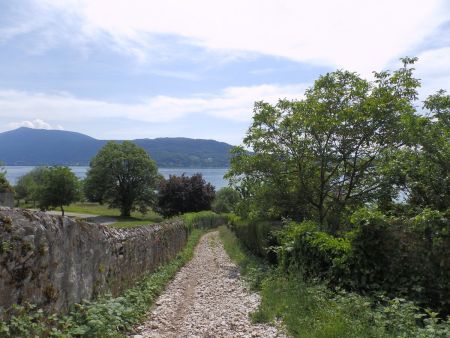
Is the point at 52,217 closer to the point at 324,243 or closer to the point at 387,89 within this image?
the point at 324,243

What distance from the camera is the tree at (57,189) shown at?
5653 cm

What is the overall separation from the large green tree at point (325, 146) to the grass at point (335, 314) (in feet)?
23.7

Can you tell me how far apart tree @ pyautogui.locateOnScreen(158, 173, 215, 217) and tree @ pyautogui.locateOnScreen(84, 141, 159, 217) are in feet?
A: 21.0

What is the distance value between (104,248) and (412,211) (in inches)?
274

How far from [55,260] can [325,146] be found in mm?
14153

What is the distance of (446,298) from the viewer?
8.15m

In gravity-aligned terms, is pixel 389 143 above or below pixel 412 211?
above

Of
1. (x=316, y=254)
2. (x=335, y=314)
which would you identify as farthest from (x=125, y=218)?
(x=335, y=314)

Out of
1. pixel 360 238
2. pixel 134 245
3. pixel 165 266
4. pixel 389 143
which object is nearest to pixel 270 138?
pixel 389 143

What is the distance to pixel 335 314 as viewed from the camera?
741 centimetres

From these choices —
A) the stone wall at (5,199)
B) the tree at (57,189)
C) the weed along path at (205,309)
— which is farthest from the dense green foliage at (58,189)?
the weed along path at (205,309)

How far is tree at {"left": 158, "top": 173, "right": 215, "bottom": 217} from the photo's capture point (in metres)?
65.8

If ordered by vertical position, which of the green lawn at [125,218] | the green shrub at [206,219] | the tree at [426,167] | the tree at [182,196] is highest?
the tree at [426,167]

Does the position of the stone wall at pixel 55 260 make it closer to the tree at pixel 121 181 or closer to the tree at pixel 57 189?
the tree at pixel 57 189
